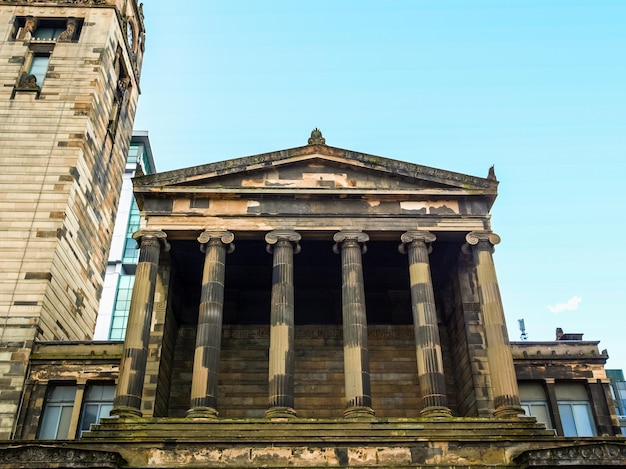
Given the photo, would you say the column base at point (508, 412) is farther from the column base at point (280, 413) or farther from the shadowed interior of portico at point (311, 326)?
the column base at point (280, 413)

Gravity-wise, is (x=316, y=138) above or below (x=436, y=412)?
above

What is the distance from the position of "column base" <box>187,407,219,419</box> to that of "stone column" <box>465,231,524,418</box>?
10524 millimetres

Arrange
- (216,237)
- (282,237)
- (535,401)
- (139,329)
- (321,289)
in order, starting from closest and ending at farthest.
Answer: (139,329) → (216,237) → (282,237) → (535,401) → (321,289)

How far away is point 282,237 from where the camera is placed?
27.4 meters

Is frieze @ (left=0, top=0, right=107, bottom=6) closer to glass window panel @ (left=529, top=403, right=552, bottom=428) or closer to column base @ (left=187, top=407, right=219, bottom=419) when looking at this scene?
column base @ (left=187, top=407, right=219, bottom=419)

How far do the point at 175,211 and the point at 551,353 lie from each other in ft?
60.1

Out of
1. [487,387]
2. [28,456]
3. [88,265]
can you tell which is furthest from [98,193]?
[487,387]

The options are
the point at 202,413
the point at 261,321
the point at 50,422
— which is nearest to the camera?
the point at 202,413

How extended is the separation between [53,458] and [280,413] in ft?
24.9

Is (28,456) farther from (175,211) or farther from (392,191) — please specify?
(392,191)

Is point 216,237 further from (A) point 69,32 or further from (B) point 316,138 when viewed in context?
(A) point 69,32

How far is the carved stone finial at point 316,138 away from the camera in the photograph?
2919 cm

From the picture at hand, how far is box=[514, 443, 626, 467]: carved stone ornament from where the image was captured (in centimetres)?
2014

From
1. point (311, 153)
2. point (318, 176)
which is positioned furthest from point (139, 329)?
point (311, 153)
